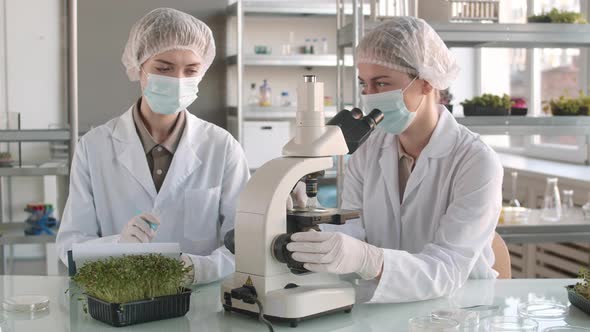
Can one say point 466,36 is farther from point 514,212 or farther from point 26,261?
point 26,261

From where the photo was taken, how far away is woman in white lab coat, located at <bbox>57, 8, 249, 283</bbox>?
234cm

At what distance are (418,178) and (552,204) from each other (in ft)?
7.89

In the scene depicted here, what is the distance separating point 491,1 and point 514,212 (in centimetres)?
116

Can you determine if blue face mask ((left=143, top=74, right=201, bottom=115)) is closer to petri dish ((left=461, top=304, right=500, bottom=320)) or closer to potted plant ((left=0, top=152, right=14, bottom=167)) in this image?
petri dish ((left=461, top=304, right=500, bottom=320))

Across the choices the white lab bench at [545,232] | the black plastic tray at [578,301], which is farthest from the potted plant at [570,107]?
the black plastic tray at [578,301]

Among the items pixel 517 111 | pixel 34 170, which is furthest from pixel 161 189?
pixel 517 111

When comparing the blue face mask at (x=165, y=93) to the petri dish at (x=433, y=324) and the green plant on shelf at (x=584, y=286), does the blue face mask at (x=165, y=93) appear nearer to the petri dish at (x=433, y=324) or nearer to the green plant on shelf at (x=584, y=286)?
the petri dish at (x=433, y=324)

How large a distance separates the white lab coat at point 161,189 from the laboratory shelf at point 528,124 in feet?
6.88

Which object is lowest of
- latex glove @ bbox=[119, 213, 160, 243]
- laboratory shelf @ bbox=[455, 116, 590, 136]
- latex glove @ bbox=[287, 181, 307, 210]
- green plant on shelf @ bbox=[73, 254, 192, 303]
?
→ green plant on shelf @ bbox=[73, 254, 192, 303]

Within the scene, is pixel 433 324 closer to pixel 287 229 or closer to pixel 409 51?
pixel 287 229

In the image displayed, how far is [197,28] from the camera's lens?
2.38m

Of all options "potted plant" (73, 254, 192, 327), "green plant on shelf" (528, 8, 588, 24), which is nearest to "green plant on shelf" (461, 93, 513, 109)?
"green plant on shelf" (528, 8, 588, 24)

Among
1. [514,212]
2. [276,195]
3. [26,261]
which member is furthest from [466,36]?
[26,261]

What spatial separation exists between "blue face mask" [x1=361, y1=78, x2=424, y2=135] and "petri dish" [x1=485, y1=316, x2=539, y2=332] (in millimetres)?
750
